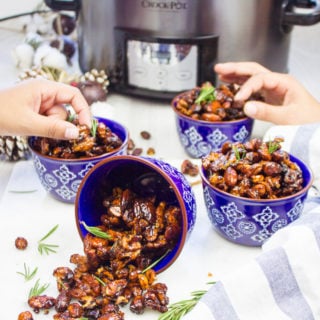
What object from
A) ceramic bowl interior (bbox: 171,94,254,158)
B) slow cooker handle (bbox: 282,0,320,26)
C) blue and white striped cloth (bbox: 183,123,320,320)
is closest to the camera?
blue and white striped cloth (bbox: 183,123,320,320)

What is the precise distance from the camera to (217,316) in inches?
22.0

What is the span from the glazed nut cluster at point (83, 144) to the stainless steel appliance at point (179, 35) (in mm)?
259

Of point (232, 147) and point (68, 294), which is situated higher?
point (232, 147)

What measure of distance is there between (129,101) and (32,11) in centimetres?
54

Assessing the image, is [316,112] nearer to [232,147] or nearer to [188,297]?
[232,147]

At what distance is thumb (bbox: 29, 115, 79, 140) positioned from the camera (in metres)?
0.74

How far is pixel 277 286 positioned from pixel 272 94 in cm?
47

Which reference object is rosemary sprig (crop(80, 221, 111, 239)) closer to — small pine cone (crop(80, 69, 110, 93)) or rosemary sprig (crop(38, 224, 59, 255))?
rosemary sprig (crop(38, 224, 59, 255))

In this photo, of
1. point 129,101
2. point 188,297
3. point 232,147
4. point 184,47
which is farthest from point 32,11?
point 188,297

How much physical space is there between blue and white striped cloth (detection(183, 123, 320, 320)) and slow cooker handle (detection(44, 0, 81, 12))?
25.6 inches

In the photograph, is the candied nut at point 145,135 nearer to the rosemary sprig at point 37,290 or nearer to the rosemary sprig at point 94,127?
the rosemary sprig at point 94,127

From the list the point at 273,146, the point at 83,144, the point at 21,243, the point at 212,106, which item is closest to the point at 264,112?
the point at 212,106

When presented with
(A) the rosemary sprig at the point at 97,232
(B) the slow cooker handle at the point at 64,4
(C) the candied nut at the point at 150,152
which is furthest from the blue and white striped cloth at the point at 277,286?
(B) the slow cooker handle at the point at 64,4

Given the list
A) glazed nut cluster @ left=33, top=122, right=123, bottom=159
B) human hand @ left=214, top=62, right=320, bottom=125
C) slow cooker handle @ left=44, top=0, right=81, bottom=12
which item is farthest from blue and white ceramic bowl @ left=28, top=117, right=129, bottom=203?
slow cooker handle @ left=44, top=0, right=81, bottom=12
